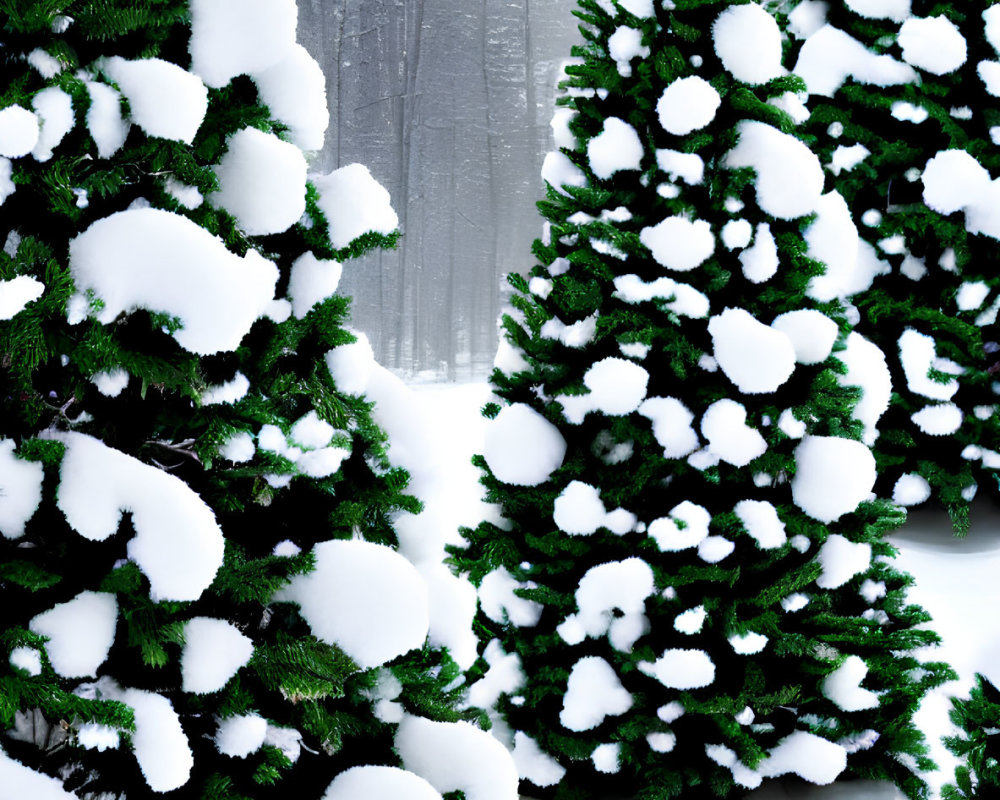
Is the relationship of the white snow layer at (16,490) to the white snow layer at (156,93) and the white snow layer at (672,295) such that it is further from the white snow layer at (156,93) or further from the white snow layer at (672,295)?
the white snow layer at (672,295)

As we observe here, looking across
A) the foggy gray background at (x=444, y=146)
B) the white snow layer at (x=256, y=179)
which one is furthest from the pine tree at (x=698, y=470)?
the foggy gray background at (x=444, y=146)

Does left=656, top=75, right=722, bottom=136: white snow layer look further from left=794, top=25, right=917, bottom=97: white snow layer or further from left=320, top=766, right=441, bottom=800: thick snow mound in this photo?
left=794, top=25, right=917, bottom=97: white snow layer

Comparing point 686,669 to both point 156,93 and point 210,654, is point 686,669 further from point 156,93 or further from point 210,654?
point 156,93

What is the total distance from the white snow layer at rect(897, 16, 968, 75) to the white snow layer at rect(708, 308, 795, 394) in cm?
218

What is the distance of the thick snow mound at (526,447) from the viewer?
2658mm

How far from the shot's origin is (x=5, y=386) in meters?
1.27

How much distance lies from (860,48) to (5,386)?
388 cm

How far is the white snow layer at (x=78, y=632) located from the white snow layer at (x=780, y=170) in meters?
1.91

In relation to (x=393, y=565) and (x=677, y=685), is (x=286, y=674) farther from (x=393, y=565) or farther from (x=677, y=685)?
(x=677, y=685)

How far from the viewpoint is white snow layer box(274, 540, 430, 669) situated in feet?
4.84

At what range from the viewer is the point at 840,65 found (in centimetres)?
410

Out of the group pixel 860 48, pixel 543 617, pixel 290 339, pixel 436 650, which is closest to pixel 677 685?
pixel 543 617

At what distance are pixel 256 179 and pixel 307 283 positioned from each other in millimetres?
189

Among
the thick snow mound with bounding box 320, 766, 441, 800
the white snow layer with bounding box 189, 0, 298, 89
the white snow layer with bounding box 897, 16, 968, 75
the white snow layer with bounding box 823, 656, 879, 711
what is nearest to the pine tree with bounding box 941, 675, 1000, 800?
the white snow layer with bounding box 823, 656, 879, 711
